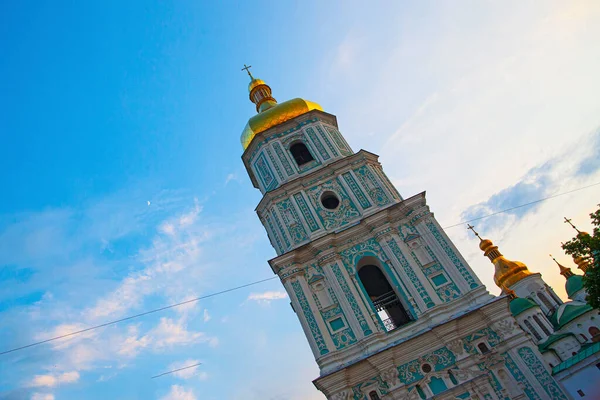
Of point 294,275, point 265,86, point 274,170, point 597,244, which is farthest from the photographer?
point 265,86

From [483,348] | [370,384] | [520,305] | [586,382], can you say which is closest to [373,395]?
[370,384]

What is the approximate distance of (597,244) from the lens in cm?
1217

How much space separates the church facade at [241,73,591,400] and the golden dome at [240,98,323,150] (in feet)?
0.18

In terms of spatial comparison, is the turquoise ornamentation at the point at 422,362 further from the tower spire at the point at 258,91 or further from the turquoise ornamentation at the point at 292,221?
the tower spire at the point at 258,91

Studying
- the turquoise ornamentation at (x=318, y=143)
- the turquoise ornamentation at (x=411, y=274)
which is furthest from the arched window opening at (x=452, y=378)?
the turquoise ornamentation at (x=318, y=143)

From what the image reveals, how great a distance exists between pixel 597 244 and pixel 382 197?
7.30 meters

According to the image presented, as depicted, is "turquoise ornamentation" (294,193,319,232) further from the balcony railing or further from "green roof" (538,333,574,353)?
"green roof" (538,333,574,353)

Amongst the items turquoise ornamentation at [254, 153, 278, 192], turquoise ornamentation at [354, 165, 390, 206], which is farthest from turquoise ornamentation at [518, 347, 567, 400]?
turquoise ornamentation at [254, 153, 278, 192]

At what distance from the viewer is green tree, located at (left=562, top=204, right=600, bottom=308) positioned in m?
12.0

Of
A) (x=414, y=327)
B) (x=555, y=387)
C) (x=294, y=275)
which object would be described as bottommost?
(x=555, y=387)

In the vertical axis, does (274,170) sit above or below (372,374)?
above

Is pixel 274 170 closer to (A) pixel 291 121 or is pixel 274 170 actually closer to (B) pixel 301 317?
(A) pixel 291 121

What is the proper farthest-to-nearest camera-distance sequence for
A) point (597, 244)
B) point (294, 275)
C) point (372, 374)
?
point (294, 275) → point (372, 374) → point (597, 244)

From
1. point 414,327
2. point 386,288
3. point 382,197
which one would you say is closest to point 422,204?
point 382,197
